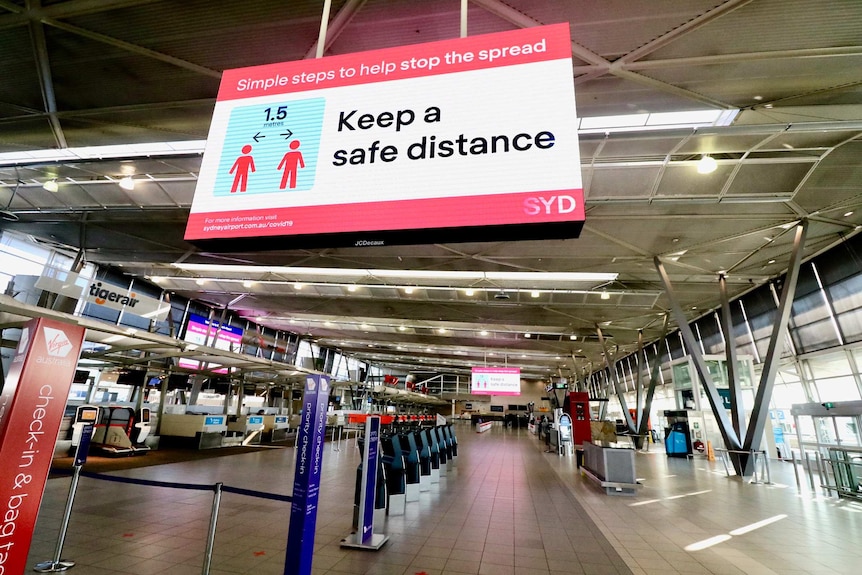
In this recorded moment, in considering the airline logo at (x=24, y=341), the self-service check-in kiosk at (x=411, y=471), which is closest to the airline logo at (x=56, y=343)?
the airline logo at (x=24, y=341)

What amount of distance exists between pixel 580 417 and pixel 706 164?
12442mm

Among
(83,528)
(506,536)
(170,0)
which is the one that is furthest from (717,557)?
(170,0)

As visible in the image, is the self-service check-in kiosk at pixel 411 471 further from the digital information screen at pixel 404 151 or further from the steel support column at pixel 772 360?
the steel support column at pixel 772 360

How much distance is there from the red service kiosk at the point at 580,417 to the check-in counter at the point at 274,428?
16.1 m

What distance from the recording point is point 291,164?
7.80 feet

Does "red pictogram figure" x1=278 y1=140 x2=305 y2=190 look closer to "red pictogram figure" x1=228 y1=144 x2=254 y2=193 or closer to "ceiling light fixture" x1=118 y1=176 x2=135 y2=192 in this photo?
"red pictogram figure" x1=228 y1=144 x2=254 y2=193

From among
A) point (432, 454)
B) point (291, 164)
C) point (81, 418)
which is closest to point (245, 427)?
point (81, 418)

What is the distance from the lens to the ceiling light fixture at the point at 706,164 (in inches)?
295

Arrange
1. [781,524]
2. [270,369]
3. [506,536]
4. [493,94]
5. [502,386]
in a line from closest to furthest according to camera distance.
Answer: [493,94] → [506,536] → [781,524] → [270,369] → [502,386]

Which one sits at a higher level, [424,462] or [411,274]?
[411,274]

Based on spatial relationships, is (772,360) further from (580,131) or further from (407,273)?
(407,273)

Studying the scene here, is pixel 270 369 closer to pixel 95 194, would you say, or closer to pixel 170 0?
pixel 95 194

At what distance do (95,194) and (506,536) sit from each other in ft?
41.3

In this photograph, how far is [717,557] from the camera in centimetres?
520
